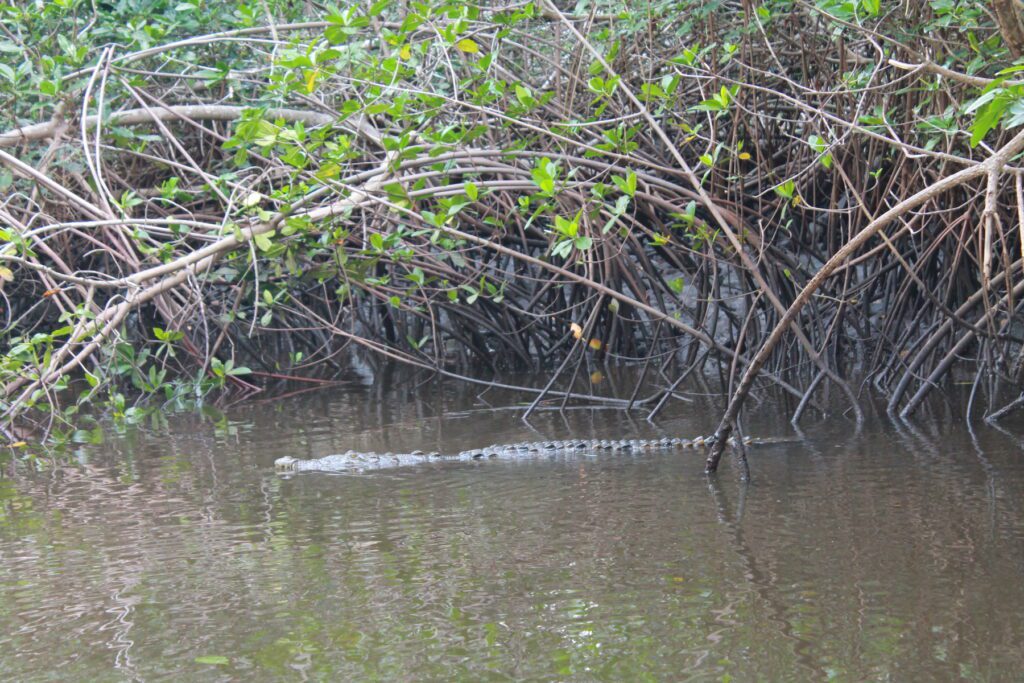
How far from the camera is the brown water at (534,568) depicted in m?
2.44

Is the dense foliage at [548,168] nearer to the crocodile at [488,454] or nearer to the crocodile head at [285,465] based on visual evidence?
the crocodile at [488,454]

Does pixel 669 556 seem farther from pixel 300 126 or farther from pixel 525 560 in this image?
pixel 300 126

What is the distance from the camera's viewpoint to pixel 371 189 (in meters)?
5.13

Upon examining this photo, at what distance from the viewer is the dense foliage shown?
4.69m

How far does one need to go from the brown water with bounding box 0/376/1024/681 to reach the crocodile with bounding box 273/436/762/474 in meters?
0.14

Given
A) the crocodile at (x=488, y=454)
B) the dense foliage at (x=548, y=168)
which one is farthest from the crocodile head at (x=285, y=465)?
the dense foliage at (x=548, y=168)

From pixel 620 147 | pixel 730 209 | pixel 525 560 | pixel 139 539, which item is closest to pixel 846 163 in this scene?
pixel 730 209

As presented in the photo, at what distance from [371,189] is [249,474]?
4.23 feet

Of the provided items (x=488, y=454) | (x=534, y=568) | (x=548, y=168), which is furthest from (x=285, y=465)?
(x=534, y=568)

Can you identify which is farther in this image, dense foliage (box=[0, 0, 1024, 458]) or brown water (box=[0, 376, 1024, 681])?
dense foliage (box=[0, 0, 1024, 458])

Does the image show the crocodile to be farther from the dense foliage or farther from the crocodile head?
the dense foliage

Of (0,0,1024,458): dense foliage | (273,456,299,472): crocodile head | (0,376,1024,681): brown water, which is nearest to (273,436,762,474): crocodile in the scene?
(273,456,299,472): crocodile head

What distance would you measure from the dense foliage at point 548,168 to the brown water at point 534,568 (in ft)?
1.75

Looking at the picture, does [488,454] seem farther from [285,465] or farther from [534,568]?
[534,568]
